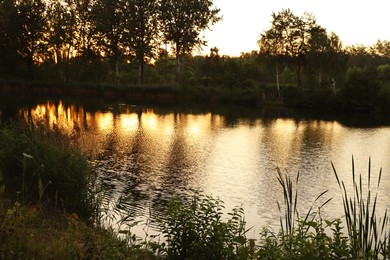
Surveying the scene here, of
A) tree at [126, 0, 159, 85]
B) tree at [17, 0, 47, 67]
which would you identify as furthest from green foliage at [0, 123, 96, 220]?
tree at [17, 0, 47, 67]

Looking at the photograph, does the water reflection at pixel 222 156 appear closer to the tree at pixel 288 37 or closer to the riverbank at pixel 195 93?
the riverbank at pixel 195 93

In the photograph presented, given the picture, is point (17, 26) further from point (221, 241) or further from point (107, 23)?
point (221, 241)

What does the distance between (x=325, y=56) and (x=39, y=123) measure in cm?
5328

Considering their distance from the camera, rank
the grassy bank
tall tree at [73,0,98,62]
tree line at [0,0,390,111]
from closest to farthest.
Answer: the grassy bank → tree line at [0,0,390,111] → tall tree at [73,0,98,62]

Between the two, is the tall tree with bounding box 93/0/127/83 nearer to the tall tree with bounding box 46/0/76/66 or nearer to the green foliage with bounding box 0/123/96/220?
the tall tree with bounding box 46/0/76/66

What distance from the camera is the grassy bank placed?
538cm

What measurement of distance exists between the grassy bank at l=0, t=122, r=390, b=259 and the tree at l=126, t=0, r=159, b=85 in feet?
178

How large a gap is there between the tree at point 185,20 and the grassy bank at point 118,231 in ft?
176

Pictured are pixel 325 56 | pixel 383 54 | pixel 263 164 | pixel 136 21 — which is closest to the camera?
pixel 263 164

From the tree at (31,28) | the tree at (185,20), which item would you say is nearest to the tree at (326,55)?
the tree at (185,20)

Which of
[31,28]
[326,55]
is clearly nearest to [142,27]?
[31,28]

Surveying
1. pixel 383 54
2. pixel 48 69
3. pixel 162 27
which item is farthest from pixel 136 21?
pixel 383 54

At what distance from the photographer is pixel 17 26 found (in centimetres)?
6938

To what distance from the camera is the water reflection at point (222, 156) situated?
49.4 ft
